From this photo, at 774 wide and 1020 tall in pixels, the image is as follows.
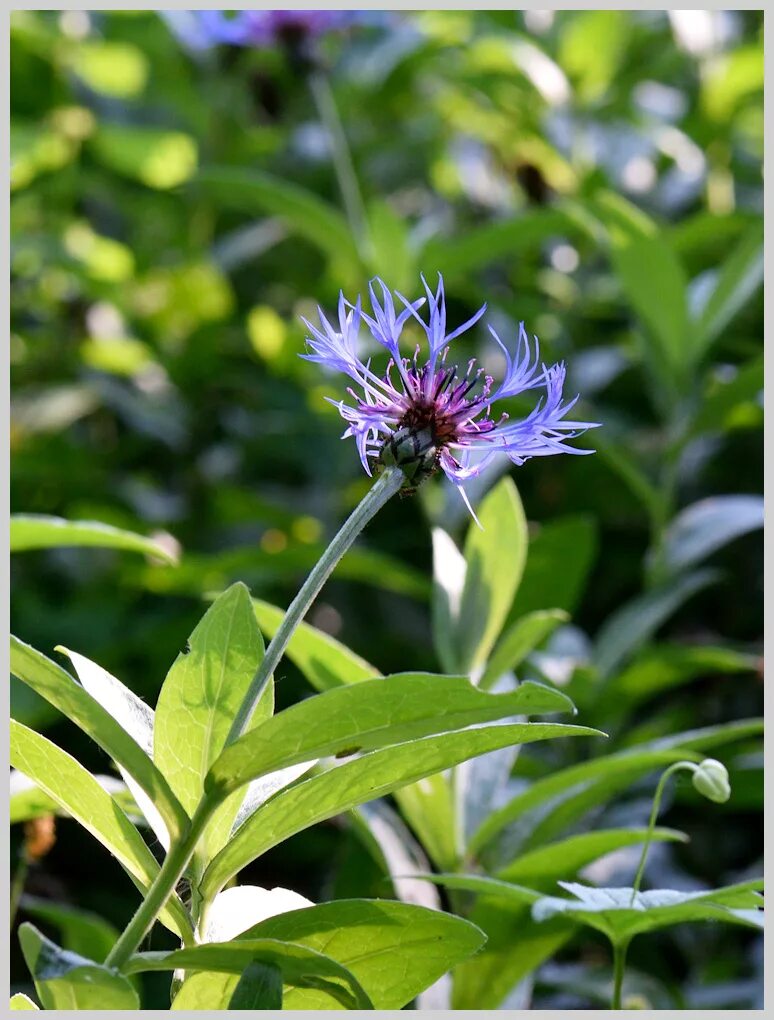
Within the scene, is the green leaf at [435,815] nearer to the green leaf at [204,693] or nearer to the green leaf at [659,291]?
the green leaf at [204,693]

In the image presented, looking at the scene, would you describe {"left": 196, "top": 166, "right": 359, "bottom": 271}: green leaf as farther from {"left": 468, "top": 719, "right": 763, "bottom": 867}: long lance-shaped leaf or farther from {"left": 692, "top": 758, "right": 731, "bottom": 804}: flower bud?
{"left": 692, "top": 758, "right": 731, "bottom": 804}: flower bud

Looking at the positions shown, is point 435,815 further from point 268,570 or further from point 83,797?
point 268,570

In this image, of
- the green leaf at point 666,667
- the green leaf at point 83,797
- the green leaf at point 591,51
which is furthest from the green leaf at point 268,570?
the green leaf at point 591,51

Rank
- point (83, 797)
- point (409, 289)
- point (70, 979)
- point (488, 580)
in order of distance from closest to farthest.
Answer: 1. point (70, 979)
2. point (83, 797)
3. point (488, 580)
4. point (409, 289)

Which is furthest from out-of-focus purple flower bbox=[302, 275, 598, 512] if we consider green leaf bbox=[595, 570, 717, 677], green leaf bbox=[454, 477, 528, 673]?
green leaf bbox=[595, 570, 717, 677]

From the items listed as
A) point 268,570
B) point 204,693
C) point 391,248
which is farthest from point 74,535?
point 391,248

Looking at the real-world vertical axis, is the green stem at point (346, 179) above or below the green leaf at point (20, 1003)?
above
